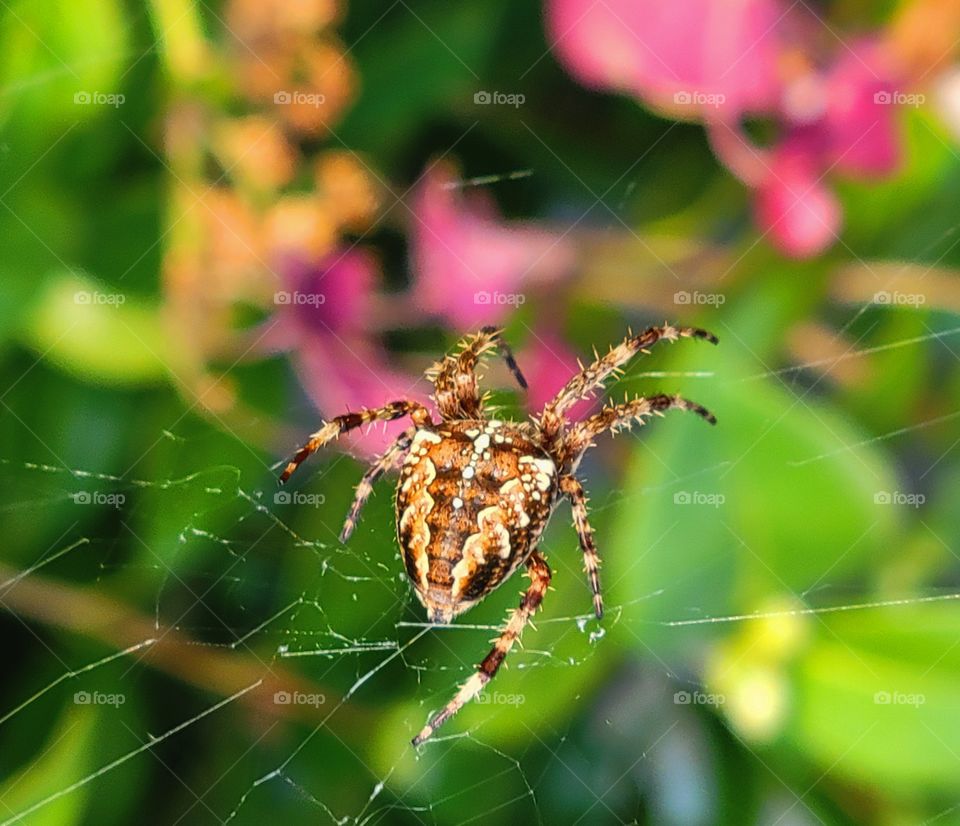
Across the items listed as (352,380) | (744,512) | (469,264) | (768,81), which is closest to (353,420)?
(352,380)

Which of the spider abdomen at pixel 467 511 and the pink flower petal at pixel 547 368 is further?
the pink flower petal at pixel 547 368

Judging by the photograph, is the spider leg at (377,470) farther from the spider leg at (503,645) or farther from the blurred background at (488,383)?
the spider leg at (503,645)

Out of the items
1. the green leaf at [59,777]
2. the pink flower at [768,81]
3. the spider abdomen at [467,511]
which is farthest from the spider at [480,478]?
the green leaf at [59,777]

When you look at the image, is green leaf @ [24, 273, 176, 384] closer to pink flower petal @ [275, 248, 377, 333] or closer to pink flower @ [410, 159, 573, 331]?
pink flower petal @ [275, 248, 377, 333]

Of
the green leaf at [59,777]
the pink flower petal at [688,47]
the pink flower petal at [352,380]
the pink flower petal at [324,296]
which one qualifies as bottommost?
the green leaf at [59,777]

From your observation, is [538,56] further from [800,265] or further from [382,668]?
[382,668]

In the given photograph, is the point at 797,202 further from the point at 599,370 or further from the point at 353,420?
the point at 353,420
